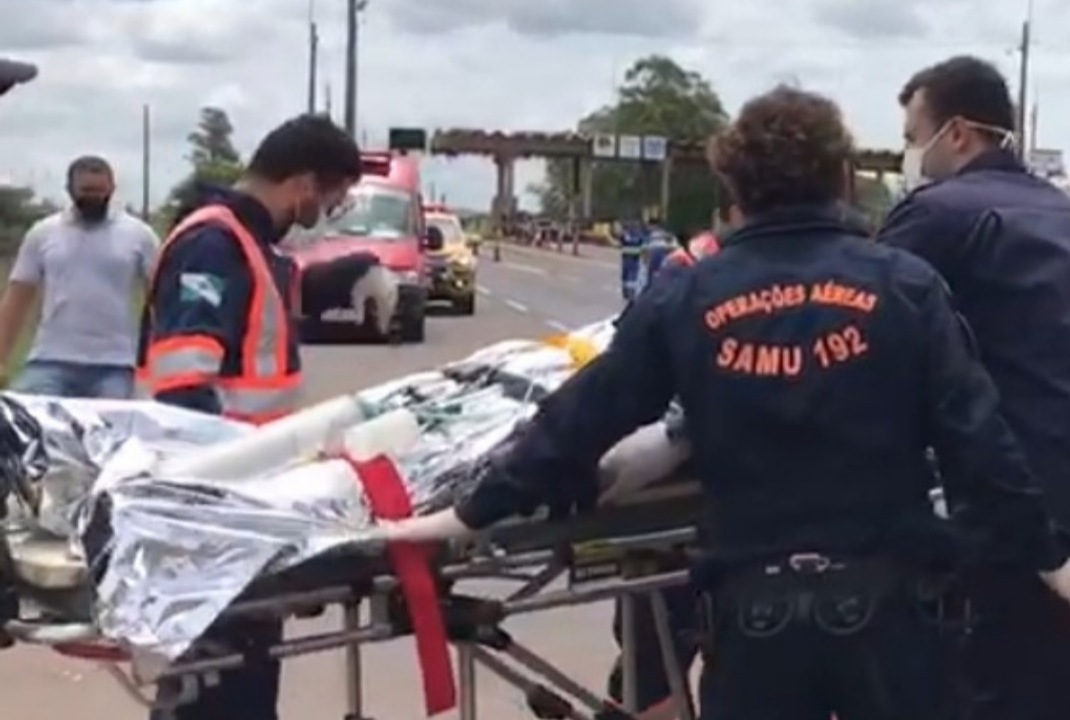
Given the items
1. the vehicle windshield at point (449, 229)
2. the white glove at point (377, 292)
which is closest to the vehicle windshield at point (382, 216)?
the vehicle windshield at point (449, 229)

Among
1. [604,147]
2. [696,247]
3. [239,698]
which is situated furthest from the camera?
[604,147]

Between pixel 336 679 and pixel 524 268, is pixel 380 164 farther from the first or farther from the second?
pixel 524 268

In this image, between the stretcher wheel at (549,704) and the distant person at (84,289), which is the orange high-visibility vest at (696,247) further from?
the distant person at (84,289)

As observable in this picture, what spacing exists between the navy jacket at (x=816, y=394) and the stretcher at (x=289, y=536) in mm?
382

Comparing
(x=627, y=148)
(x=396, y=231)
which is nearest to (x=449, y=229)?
(x=396, y=231)

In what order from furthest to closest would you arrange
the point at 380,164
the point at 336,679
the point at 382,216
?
1. the point at 382,216
2. the point at 380,164
3. the point at 336,679

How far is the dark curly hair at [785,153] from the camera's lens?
14.7ft

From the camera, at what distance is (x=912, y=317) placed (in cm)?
440

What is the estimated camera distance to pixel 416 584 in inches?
192

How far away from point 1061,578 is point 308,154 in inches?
85.2

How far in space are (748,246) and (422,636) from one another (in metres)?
1.01

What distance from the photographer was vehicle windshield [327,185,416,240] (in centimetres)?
3026

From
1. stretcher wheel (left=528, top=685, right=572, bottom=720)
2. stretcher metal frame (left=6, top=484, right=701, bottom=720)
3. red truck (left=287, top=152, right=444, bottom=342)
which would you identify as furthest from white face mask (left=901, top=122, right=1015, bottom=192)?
red truck (left=287, top=152, right=444, bottom=342)

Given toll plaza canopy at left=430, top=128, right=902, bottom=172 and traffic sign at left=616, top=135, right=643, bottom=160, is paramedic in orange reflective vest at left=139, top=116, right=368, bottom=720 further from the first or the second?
toll plaza canopy at left=430, top=128, right=902, bottom=172
